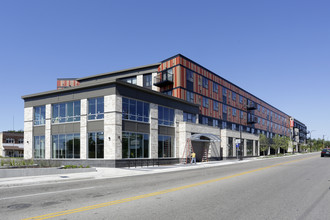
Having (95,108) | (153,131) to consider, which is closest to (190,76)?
(153,131)

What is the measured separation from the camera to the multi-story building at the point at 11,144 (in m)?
64.1

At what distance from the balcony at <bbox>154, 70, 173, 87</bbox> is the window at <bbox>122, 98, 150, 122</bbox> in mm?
9722

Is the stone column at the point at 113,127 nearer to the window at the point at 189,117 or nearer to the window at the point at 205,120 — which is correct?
the window at the point at 189,117

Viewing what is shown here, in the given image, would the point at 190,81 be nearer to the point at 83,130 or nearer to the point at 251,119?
the point at 83,130

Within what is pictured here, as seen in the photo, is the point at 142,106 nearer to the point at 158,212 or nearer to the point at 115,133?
the point at 115,133

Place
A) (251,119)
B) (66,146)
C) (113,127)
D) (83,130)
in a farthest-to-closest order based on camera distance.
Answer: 1. (251,119)
2. (66,146)
3. (83,130)
4. (113,127)

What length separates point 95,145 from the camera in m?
27.4

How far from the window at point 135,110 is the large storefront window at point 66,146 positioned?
5.87 metres

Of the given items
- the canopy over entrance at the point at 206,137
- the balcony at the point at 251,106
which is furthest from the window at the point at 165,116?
the balcony at the point at 251,106

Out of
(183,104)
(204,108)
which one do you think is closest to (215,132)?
(204,108)

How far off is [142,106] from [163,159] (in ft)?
22.8

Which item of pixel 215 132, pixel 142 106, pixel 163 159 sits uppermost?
pixel 142 106

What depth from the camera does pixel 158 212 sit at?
714cm

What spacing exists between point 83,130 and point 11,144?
1878 inches
